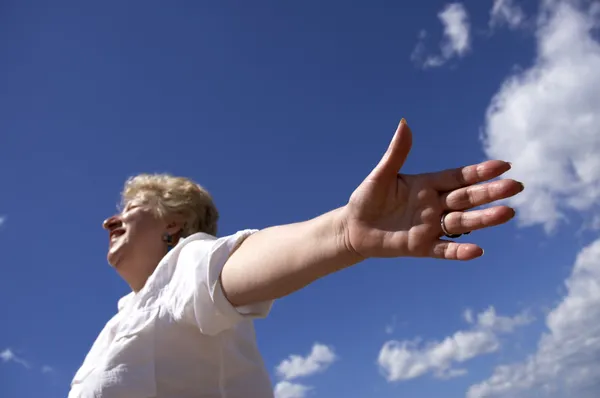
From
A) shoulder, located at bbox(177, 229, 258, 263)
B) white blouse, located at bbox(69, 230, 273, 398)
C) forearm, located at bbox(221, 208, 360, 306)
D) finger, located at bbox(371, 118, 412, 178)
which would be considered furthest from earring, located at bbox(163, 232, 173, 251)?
finger, located at bbox(371, 118, 412, 178)

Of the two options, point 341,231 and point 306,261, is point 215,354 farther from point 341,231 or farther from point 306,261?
point 341,231

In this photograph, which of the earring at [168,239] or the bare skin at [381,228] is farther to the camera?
the earring at [168,239]

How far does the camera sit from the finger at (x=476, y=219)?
71.4 inches

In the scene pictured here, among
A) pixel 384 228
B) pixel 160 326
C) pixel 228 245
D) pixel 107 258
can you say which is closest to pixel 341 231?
pixel 384 228

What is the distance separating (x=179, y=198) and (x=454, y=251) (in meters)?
2.91

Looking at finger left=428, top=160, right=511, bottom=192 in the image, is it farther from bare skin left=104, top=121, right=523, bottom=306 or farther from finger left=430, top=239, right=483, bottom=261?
finger left=430, top=239, right=483, bottom=261

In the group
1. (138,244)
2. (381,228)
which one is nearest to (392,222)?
(381,228)

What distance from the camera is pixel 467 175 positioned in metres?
1.88

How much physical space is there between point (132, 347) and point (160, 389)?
30 centimetres

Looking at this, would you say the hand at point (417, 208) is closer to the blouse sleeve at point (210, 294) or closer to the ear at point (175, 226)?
the blouse sleeve at point (210, 294)

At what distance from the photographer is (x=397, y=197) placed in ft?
6.60

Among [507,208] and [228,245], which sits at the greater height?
[228,245]

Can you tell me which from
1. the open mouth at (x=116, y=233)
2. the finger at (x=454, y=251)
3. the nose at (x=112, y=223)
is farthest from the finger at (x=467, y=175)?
the nose at (x=112, y=223)

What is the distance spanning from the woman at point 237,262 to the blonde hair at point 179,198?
2 cm
